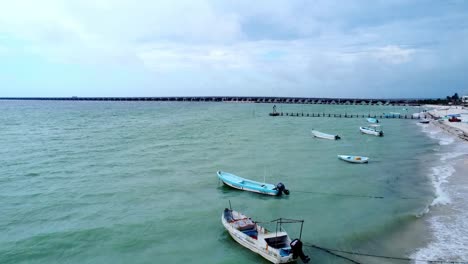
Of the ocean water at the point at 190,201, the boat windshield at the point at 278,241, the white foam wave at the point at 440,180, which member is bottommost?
the ocean water at the point at 190,201

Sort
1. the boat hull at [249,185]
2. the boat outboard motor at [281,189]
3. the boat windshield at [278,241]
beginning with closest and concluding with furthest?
1. the boat windshield at [278,241]
2. the boat outboard motor at [281,189]
3. the boat hull at [249,185]

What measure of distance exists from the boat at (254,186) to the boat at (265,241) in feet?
20.0

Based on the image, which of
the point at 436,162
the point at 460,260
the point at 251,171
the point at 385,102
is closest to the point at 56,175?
the point at 251,171

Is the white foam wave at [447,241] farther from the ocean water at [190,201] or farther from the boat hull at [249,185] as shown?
the boat hull at [249,185]

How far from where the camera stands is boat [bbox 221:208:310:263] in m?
15.3

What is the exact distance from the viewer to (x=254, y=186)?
85.8 feet

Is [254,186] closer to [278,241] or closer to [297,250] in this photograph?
[278,241]

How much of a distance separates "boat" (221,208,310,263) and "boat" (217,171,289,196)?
240 inches

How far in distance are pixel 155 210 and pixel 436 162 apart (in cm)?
2994

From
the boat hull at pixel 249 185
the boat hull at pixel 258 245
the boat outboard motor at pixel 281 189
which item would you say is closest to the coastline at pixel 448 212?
the boat hull at pixel 258 245

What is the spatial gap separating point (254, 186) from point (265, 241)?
10.1 m

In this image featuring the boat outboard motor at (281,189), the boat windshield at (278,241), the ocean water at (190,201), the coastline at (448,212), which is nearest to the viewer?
the boat windshield at (278,241)

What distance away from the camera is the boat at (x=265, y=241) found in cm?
1529

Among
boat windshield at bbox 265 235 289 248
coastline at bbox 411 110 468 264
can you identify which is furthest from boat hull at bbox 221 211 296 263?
coastline at bbox 411 110 468 264
